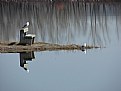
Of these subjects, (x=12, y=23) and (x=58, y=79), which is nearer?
(x=12, y=23)

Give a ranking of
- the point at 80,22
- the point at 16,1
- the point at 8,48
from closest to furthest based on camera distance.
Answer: the point at 8,48 < the point at 16,1 < the point at 80,22

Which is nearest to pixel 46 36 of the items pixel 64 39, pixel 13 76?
pixel 64 39

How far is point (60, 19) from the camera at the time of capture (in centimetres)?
146

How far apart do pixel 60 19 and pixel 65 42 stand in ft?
0.51

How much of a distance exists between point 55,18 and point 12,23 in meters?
0.28

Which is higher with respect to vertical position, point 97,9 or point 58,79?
point 97,9

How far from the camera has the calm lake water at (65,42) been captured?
1.42 meters

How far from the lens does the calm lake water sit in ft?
4.65

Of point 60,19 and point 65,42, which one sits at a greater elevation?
point 60,19

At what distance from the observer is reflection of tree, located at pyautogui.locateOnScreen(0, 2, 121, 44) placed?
140 centimetres

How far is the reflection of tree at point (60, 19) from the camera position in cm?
140

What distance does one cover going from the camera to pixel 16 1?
54.4 inches

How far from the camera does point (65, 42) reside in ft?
4.76

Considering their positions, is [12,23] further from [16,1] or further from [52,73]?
[52,73]
